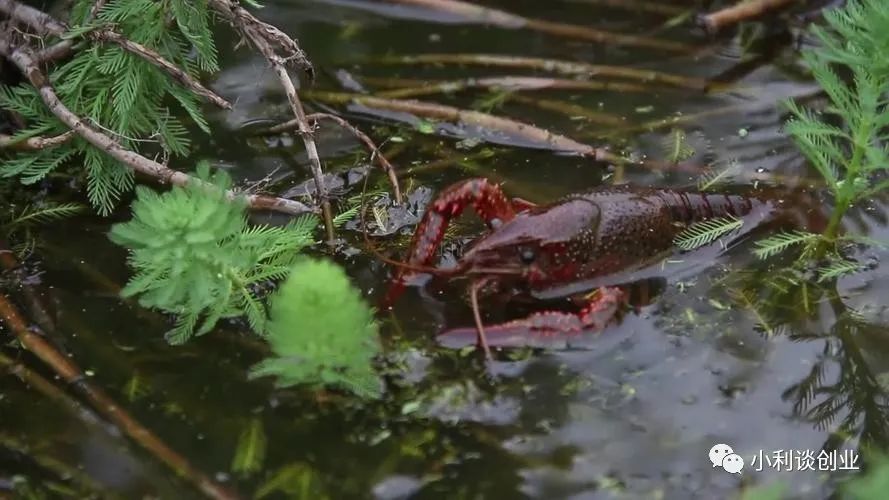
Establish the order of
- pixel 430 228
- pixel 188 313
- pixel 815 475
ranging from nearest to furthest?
pixel 815 475 < pixel 188 313 < pixel 430 228

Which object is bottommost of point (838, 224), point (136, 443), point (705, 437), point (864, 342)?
point (705, 437)

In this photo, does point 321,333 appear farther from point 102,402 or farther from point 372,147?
point 372,147

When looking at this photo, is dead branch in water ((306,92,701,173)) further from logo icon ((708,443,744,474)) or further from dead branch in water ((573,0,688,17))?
logo icon ((708,443,744,474))

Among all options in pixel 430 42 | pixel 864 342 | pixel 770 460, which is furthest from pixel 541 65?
pixel 770 460

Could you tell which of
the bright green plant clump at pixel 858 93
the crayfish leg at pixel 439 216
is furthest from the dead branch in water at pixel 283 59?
the bright green plant clump at pixel 858 93

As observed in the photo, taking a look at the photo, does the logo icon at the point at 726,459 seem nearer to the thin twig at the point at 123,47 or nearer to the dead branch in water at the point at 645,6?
the thin twig at the point at 123,47

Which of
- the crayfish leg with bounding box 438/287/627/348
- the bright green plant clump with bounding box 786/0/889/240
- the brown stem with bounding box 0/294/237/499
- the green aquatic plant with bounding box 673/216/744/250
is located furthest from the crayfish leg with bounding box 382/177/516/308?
the bright green plant clump with bounding box 786/0/889/240

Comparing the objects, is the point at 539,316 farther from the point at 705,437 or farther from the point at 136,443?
the point at 136,443
